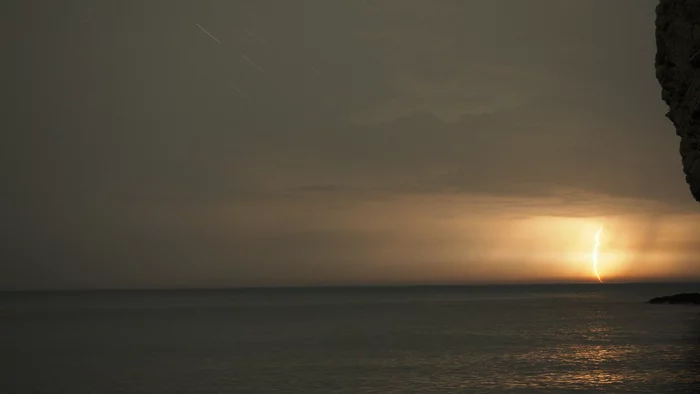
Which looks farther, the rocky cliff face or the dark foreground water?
the rocky cliff face

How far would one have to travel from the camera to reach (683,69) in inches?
2196

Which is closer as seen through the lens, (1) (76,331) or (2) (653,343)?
(2) (653,343)

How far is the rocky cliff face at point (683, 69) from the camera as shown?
5375 cm

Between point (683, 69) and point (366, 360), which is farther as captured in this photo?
point (683, 69)

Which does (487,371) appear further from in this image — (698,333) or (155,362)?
(698,333)

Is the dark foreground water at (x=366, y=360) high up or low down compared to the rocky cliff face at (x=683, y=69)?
down

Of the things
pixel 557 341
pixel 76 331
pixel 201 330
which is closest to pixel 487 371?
pixel 557 341

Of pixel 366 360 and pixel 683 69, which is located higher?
pixel 683 69

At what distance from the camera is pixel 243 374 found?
41031mm

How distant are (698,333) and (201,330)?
51.2 metres

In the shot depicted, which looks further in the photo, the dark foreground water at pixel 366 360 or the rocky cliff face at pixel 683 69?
Answer: the rocky cliff face at pixel 683 69

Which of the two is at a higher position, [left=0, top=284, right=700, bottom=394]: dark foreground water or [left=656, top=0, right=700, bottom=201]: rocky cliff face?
[left=656, top=0, right=700, bottom=201]: rocky cliff face

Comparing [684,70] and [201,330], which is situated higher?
[684,70]

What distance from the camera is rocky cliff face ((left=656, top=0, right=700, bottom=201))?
5375 centimetres
